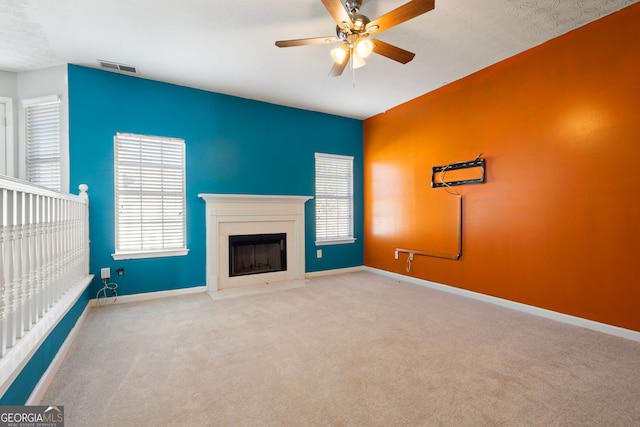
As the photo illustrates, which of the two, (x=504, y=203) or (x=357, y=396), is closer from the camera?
(x=357, y=396)

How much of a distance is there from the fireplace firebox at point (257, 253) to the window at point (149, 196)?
70cm

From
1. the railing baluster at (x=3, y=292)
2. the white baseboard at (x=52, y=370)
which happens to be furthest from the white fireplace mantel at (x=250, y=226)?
the railing baluster at (x=3, y=292)

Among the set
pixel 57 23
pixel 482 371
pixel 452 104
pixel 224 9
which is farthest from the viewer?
pixel 452 104

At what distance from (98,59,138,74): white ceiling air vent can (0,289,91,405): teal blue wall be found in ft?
8.56

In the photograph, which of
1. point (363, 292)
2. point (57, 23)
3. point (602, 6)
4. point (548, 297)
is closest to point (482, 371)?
point (548, 297)

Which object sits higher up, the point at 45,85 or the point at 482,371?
the point at 45,85

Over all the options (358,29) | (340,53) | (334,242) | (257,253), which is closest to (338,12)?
(358,29)

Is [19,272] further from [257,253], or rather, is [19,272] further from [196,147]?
[257,253]

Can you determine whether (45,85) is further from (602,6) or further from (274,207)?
(602,6)

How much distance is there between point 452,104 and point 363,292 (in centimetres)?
280

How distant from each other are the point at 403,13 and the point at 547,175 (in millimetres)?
2263

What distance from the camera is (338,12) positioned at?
199 centimetres

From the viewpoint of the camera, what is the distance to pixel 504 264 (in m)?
3.32

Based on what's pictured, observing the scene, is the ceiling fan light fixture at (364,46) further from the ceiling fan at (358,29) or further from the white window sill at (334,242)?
the white window sill at (334,242)
